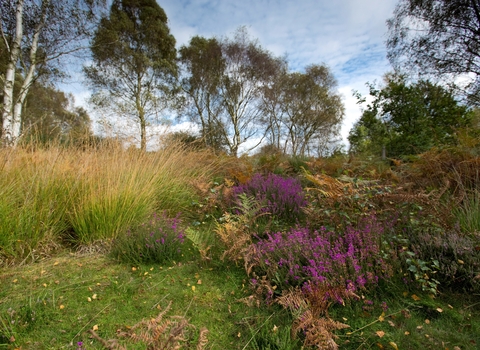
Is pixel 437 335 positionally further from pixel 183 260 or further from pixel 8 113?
pixel 8 113

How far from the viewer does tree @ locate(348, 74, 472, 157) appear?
5.59 metres

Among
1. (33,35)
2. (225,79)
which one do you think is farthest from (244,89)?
(33,35)

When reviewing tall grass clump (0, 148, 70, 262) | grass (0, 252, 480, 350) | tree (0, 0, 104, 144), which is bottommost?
grass (0, 252, 480, 350)

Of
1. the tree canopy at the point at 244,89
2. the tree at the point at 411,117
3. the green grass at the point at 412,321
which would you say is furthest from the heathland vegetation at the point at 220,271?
the tree canopy at the point at 244,89

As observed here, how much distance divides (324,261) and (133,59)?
15.7 meters

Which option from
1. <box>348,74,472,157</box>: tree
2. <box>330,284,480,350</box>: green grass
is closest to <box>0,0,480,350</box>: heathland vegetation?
<box>330,284,480,350</box>: green grass

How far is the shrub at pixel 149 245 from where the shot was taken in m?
1.83

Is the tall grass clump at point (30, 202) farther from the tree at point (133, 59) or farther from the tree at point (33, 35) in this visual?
the tree at point (133, 59)

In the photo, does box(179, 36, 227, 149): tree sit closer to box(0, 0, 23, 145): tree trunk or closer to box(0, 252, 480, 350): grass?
box(0, 0, 23, 145): tree trunk

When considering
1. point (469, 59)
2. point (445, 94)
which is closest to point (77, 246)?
point (445, 94)

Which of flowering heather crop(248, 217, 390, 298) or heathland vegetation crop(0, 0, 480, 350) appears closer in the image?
heathland vegetation crop(0, 0, 480, 350)

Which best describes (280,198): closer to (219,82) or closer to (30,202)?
(30,202)

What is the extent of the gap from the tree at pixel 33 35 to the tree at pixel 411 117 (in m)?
9.09

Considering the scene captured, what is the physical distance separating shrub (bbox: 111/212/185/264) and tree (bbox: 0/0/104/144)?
6.35m
